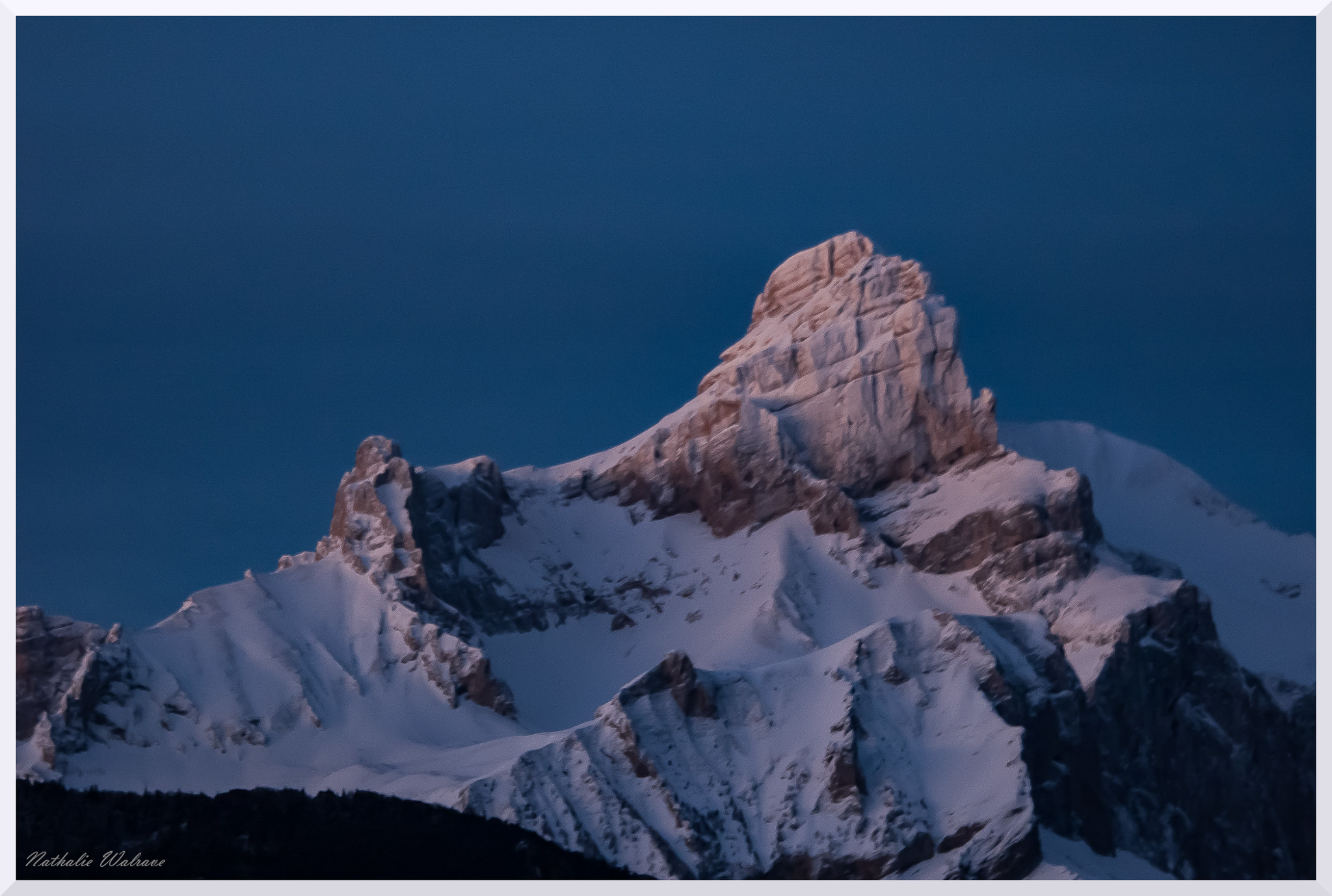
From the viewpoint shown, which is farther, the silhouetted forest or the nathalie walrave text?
the silhouetted forest

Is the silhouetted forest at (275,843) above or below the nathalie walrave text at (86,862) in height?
above

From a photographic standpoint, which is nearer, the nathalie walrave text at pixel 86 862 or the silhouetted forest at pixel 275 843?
the nathalie walrave text at pixel 86 862

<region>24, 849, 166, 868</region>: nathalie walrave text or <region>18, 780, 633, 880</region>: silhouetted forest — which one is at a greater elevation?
<region>18, 780, 633, 880</region>: silhouetted forest

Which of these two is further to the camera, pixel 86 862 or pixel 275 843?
pixel 275 843
